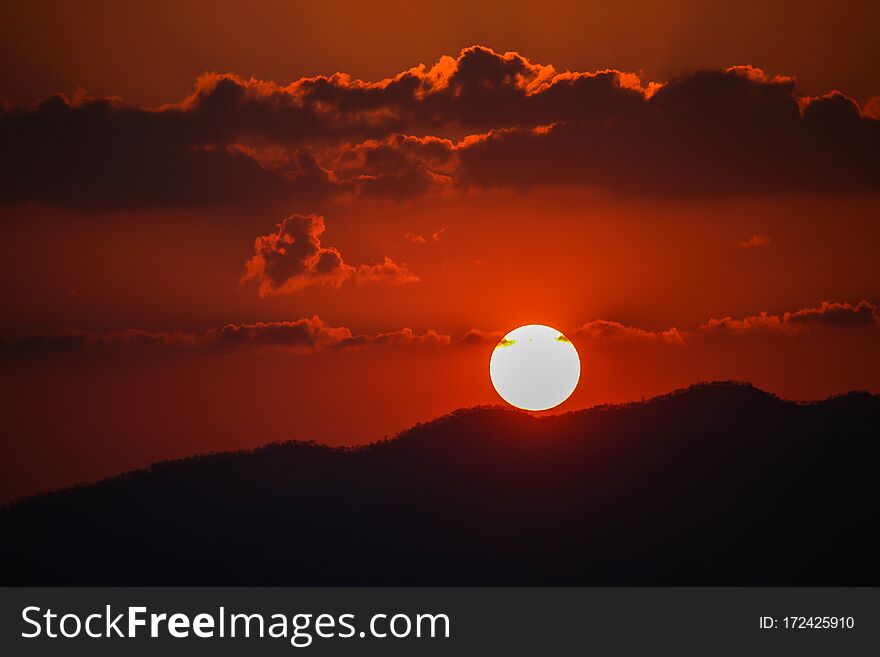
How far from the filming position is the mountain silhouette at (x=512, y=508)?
233 feet

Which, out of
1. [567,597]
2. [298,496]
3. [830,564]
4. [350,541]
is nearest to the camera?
[567,597]

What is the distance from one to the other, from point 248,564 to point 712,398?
38.5m

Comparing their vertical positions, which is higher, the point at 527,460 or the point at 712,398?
the point at 712,398

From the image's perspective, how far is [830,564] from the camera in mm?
69875

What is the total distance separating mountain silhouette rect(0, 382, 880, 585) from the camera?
233ft

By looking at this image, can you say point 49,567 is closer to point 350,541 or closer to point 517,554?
point 350,541

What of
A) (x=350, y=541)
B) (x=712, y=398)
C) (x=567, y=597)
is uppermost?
(x=712, y=398)

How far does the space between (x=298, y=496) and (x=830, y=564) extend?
33973 millimetres

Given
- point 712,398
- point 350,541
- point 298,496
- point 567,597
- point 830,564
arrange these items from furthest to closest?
1. point 712,398
2. point 298,496
3. point 350,541
4. point 830,564
5. point 567,597

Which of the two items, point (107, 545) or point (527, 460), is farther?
point (527, 460)

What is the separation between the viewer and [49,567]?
7194 centimetres

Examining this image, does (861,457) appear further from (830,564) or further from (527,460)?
(527,460)

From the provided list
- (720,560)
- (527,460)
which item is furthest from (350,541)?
(720,560)

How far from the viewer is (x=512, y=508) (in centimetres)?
7744
